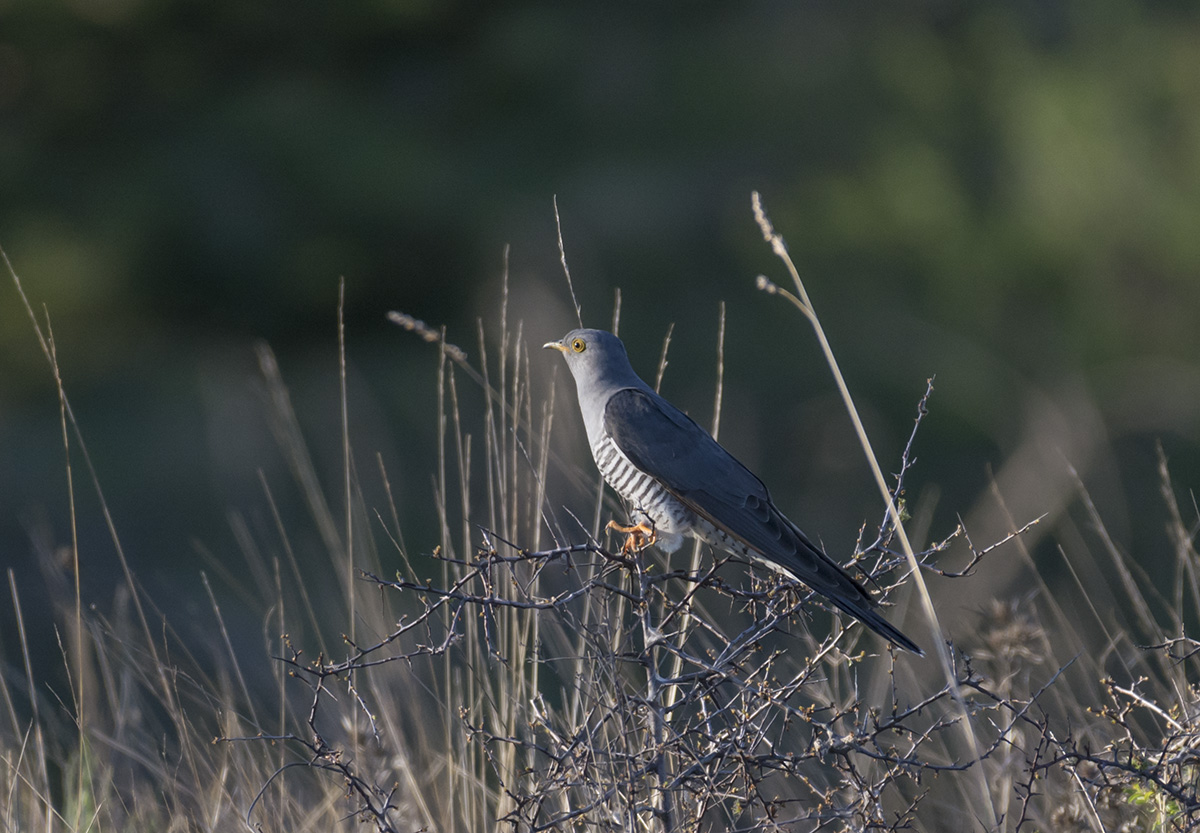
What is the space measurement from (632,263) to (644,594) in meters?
7.26

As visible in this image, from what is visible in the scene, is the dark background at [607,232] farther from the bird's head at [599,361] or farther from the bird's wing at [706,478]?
the bird's wing at [706,478]

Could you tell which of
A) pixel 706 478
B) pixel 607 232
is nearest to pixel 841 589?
pixel 706 478

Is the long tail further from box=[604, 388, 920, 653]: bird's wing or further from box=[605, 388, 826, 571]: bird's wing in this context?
box=[605, 388, 826, 571]: bird's wing

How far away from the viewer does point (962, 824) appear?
3090 millimetres

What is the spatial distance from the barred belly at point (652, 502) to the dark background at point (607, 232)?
2695 mm

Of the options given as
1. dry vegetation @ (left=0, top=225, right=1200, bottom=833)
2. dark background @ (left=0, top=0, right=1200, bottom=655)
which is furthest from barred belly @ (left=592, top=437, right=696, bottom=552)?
dark background @ (left=0, top=0, right=1200, bottom=655)

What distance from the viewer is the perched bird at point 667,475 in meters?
3.00

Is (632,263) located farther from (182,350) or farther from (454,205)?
(182,350)

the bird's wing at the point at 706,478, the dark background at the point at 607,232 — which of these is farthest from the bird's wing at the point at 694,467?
the dark background at the point at 607,232

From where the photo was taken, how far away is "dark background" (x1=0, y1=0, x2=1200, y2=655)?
7.00 metres

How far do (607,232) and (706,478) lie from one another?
252 inches

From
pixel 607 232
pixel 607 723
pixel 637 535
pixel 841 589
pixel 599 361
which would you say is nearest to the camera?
pixel 841 589

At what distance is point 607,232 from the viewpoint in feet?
30.9

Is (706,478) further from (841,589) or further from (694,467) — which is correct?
(841,589)
